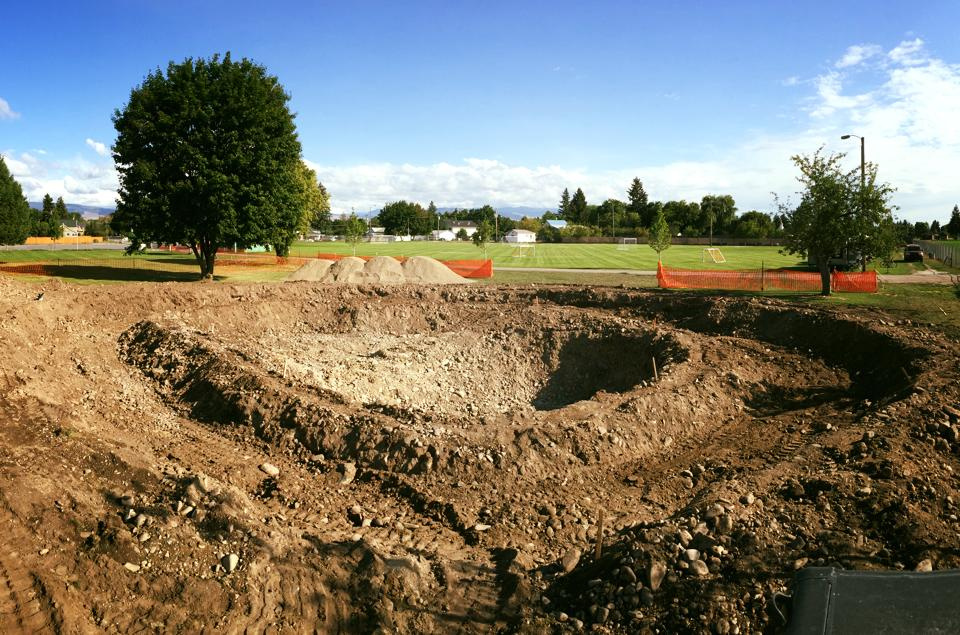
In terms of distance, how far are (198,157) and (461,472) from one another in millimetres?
22085

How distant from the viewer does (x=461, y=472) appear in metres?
8.73

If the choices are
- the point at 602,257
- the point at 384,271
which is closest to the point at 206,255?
the point at 384,271

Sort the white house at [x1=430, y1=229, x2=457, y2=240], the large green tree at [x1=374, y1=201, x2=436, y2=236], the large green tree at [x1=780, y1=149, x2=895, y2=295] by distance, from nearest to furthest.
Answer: the large green tree at [x1=780, y1=149, x2=895, y2=295] → the white house at [x1=430, y1=229, x2=457, y2=240] → the large green tree at [x1=374, y1=201, x2=436, y2=236]

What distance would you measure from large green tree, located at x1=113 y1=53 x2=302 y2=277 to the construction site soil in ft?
30.8

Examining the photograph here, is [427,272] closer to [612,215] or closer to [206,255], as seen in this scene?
[206,255]

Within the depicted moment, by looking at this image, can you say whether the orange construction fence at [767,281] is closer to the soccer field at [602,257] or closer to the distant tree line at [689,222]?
the soccer field at [602,257]

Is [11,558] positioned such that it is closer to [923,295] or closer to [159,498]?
[159,498]

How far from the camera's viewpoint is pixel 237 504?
7004 millimetres

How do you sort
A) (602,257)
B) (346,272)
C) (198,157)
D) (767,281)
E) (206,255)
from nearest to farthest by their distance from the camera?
(198,157) → (767,281) → (206,255) → (346,272) → (602,257)

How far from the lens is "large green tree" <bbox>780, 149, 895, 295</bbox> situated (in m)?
21.4

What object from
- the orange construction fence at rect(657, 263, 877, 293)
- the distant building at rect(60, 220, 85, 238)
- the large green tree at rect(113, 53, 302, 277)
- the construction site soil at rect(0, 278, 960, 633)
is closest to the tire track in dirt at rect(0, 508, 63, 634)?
the construction site soil at rect(0, 278, 960, 633)

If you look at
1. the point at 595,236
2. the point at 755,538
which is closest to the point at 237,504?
the point at 755,538

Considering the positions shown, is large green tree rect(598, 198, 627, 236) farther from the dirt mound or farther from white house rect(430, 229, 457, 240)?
the dirt mound

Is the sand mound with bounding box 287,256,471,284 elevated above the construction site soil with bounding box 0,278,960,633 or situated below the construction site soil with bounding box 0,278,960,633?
above
